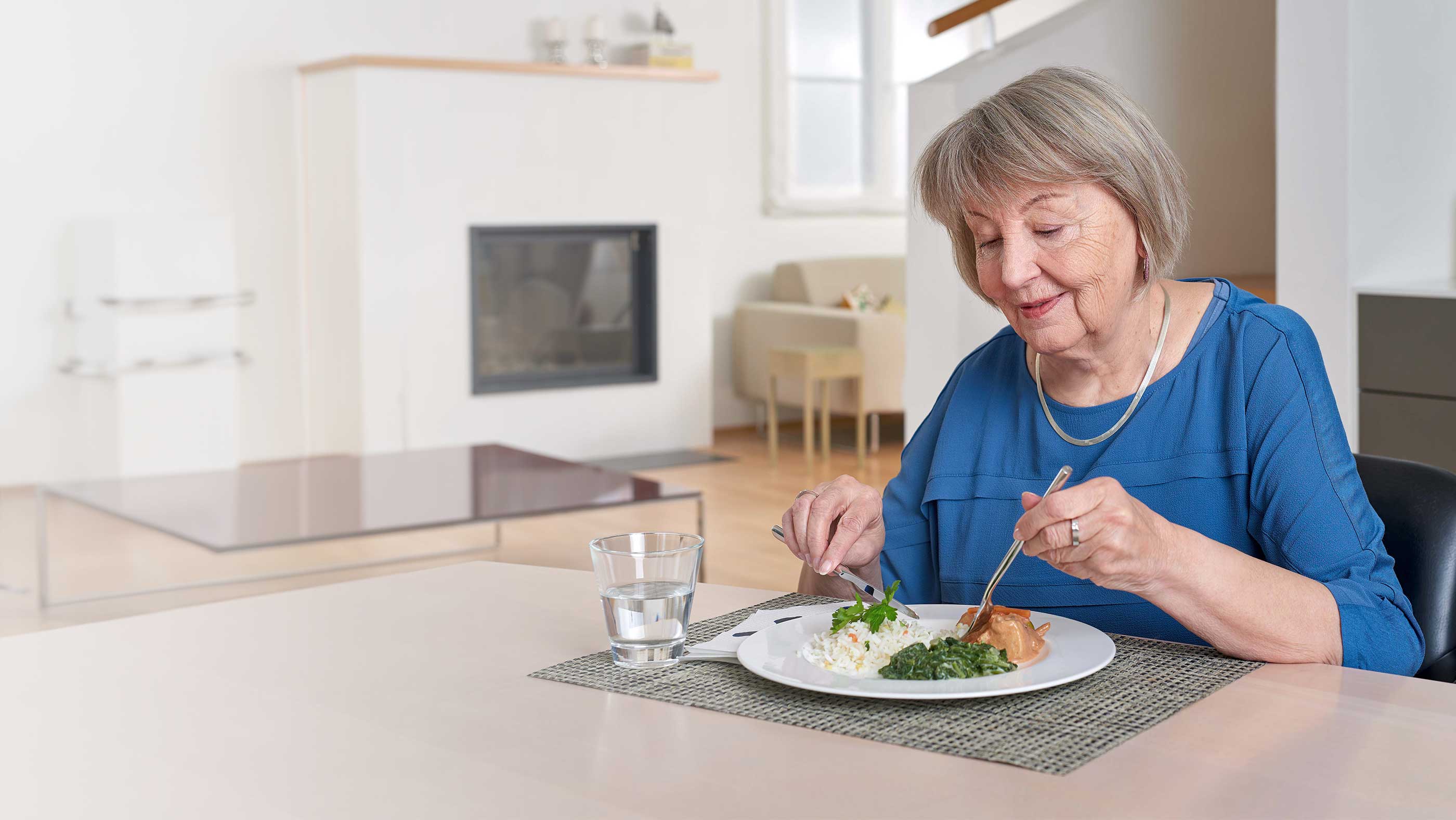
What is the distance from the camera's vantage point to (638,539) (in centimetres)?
111

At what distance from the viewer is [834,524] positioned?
1371mm

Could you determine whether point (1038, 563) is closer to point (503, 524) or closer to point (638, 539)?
point (638, 539)

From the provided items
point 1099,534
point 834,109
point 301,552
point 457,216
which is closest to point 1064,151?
point 1099,534

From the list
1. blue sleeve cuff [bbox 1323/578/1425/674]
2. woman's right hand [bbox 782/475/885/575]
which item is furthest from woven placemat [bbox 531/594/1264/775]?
woman's right hand [bbox 782/475/885/575]

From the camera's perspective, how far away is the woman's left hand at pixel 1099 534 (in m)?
1.03

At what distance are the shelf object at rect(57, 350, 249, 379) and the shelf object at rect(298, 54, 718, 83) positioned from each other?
1.22 m

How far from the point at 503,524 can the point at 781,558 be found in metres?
1.10

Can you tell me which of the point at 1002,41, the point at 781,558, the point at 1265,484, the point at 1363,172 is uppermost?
the point at 1002,41

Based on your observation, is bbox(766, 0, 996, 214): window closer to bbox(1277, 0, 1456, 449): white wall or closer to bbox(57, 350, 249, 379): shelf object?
bbox(57, 350, 249, 379): shelf object

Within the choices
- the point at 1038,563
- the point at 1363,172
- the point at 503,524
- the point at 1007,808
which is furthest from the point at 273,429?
the point at 1007,808

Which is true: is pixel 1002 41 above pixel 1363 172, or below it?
above

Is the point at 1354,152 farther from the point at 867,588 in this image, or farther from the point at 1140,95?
the point at 867,588

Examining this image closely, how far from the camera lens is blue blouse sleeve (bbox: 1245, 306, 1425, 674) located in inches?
46.6

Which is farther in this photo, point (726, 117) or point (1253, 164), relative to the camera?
point (726, 117)
